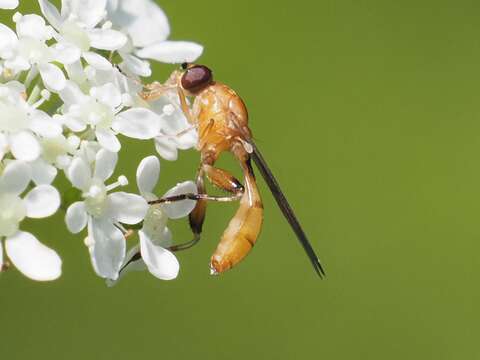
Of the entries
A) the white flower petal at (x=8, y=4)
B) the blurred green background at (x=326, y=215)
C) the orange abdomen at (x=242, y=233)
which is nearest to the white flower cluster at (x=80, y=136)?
the white flower petal at (x=8, y=4)

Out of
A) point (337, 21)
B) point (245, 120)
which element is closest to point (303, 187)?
point (337, 21)

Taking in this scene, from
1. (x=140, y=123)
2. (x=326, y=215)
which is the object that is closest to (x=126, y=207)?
(x=140, y=123)

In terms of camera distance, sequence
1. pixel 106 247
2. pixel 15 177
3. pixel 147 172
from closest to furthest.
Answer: pixel 15 177
pixel 106 247
pixel 147 172

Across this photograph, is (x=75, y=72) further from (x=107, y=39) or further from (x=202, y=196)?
(x=202, y=196)

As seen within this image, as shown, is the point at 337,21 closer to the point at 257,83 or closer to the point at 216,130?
the point at 257,83

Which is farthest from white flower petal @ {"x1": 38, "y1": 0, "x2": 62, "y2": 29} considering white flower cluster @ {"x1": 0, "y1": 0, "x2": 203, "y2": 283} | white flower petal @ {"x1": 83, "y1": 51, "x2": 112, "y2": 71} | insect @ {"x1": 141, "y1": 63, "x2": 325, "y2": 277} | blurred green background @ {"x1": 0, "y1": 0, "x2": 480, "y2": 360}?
blurred green background @ {"x1": 0, "y1": 0, "x2": 480, "y2": 360}

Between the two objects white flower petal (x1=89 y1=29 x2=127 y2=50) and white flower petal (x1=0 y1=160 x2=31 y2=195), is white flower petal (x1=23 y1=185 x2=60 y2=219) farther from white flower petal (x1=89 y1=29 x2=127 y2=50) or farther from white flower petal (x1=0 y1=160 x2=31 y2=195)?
white flower petal (x1=89 y1=29 x2=127 y2=50)

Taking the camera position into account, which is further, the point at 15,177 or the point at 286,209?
the point at 286,209
